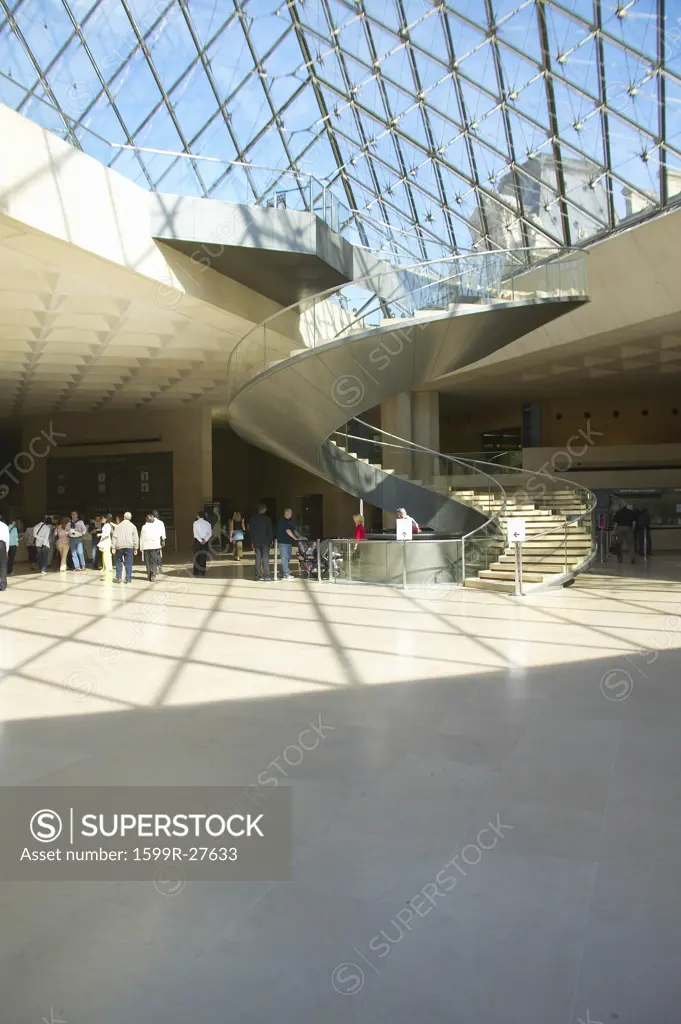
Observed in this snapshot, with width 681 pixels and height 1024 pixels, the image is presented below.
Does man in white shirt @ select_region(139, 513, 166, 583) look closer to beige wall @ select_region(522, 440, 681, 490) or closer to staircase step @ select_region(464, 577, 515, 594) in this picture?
staircase step @ select_region(464, 577, 515, 594)

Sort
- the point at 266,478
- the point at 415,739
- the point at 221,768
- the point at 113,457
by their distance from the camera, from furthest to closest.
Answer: the point at 266,478 → the point at 113,457 → the point at 415,739 → the point at 221,768

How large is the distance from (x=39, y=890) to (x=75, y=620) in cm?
866

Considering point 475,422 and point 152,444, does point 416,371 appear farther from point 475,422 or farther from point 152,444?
point 475,422

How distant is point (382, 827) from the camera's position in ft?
13.3

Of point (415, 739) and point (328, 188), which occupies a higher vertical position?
point (328, 188)

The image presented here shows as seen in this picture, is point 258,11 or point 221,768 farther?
point 258,11

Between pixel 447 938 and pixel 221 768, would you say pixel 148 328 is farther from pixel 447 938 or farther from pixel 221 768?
pixel 447 938

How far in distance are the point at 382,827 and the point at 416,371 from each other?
1463 cm

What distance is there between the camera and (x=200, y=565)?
2002 cm

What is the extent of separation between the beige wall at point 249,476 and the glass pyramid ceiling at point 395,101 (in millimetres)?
14811

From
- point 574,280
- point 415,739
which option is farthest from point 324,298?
point 415,739

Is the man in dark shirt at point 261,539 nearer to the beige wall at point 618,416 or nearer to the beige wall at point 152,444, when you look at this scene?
the beige wall at point 152,444

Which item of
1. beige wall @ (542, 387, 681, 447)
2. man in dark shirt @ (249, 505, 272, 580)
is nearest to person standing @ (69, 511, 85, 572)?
man in dark shirt @ (249, 505, 272, 580)

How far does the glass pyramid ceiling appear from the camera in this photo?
2048 cm
